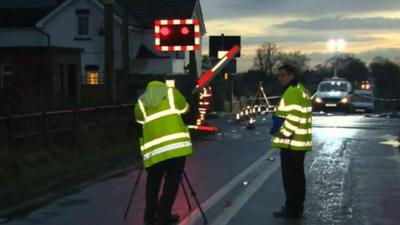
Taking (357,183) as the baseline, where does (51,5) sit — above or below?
above

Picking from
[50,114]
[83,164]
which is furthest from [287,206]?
[50,114]

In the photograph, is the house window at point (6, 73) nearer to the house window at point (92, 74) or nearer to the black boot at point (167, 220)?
the house window at point (92, 74)

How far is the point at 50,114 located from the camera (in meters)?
15.1

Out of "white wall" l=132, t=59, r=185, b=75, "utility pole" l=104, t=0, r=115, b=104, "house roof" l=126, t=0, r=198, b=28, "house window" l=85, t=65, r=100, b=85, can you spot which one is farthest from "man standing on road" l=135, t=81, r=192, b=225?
"house roof" l=126, t=0, r=198, b=28

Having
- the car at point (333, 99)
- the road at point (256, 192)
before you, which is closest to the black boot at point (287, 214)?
Answer: the road at point (256, 192)

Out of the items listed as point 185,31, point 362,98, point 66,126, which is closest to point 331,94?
Result: point 362,98

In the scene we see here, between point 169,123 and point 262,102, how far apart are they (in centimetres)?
3392

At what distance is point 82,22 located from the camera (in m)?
47.1

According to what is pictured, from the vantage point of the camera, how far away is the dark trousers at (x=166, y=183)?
8.11m

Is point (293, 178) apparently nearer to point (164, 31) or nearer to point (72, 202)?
point (72, 202)

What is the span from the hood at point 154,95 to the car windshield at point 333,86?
3811 cm

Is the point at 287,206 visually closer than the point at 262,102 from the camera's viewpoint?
Yes

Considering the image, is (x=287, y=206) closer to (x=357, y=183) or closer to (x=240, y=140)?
(x=357, y=183)

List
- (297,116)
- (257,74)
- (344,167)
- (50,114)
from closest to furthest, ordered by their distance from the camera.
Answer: (297,116)
(344,167)
(50,114)
(257,74)
